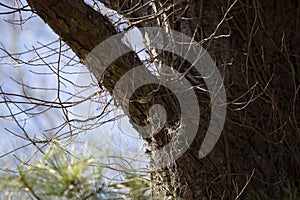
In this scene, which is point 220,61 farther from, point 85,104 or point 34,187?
point 34,187

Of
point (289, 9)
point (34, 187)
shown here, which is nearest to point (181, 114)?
point (289, 9)

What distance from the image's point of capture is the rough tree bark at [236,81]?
5.69 ft

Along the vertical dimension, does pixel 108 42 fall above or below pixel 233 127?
above

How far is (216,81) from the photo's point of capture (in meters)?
1.80

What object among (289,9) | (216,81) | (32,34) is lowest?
(216,81)

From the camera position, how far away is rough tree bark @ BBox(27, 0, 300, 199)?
1.73 meters

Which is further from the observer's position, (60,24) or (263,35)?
(263,35)

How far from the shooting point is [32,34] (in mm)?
3359

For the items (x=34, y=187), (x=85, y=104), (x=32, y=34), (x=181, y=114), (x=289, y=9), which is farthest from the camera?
(x=32, y=34)

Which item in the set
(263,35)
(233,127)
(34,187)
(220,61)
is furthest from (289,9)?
(34,187)

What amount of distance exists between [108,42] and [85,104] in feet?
1.44

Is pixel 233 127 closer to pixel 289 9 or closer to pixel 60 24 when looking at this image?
pixel 289 9

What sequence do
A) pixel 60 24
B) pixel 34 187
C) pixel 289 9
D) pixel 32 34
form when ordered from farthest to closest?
pixel 32 34 → pixel 289 9 → pixel 60 24 → pixel 34 187

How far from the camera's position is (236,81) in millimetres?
1842
